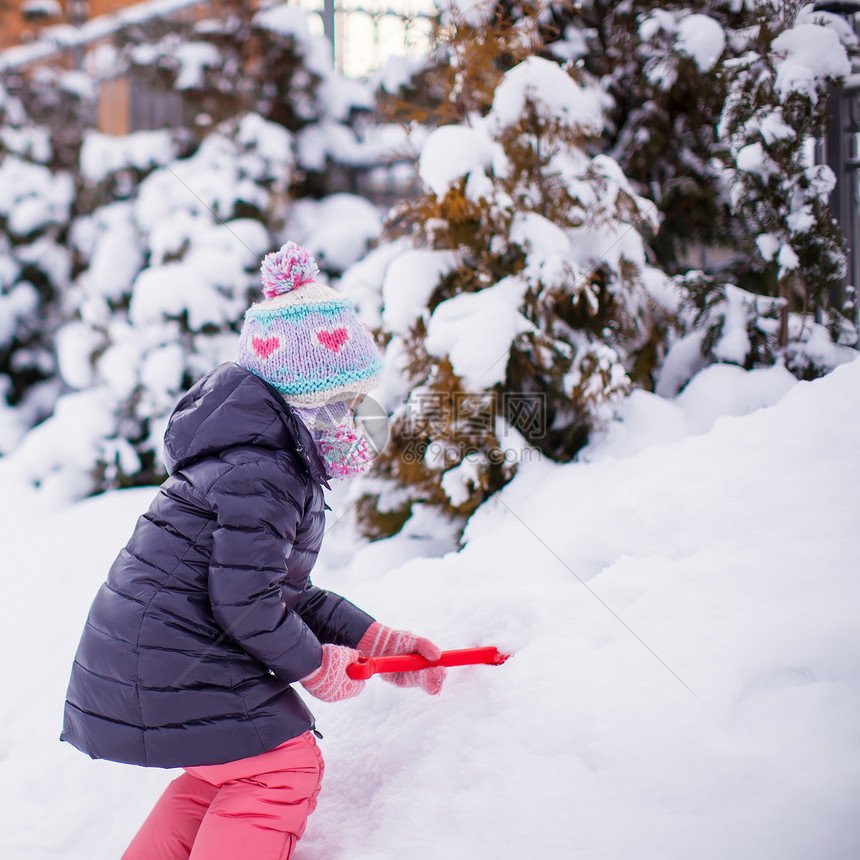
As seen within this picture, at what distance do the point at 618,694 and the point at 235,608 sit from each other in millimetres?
835

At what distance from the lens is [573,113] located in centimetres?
291

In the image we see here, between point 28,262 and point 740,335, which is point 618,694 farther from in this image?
point 28,262

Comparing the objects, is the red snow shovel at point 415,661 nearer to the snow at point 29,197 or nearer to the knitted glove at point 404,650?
the knitted glove at point 404,650

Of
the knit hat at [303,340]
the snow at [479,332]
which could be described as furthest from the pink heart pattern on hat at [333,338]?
the snow at [479,332]

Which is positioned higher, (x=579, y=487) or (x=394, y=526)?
(x=579, y=487)

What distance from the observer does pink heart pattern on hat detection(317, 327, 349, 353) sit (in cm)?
163

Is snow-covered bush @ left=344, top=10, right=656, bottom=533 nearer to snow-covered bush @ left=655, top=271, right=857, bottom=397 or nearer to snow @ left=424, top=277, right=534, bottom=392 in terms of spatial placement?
snow @ left=424, top=277, right=534, bottom=392

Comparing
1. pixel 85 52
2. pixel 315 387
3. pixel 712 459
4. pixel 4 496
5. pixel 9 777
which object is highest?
pixel 85 52

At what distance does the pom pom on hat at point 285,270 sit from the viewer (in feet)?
5.47

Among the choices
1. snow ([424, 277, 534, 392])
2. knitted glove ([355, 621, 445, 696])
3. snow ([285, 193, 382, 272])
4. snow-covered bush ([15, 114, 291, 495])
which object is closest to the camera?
knitted glove ([355, 621, 445, 696])

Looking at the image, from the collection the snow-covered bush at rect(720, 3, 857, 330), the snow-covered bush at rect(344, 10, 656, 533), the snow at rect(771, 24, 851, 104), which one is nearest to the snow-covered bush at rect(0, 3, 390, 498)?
the snow-covered bush at rect(344, 10, 656, 533)

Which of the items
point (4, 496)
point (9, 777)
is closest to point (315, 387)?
point (9, 777)

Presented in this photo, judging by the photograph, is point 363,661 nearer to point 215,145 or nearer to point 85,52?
point 215,145

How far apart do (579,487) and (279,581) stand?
4.44 ft
